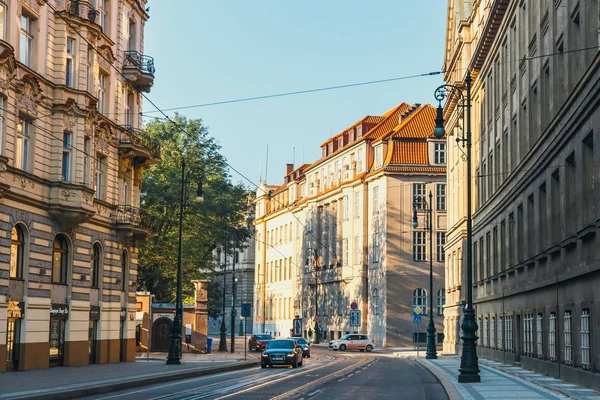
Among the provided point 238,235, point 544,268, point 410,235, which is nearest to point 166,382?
point 544,268

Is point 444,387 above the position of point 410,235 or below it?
below

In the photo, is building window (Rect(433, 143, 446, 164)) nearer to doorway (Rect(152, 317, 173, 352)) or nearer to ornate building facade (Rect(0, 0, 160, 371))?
doorway (Rect(152, 317, 173, 352))

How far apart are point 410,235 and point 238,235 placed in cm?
1876

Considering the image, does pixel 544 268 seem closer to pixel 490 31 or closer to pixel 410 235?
pixel 490 31

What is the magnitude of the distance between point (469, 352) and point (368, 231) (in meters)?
62.1

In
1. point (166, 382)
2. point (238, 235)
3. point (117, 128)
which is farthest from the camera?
point (238, 235)

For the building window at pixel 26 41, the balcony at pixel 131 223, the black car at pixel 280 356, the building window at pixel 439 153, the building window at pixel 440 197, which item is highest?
the building window at pixel 439 153

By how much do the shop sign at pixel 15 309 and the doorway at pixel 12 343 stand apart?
0.20m

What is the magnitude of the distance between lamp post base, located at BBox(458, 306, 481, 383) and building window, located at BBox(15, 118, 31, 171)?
51.2 ft

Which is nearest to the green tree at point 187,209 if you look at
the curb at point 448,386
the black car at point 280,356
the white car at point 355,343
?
the white car at point 355,343

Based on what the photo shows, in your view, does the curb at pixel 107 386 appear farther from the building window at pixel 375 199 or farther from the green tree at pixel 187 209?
the building window at pixel 375 199

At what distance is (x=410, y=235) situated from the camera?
8612 centimetres

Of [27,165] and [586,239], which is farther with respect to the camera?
[27,165]

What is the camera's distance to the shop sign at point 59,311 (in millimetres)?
37031
